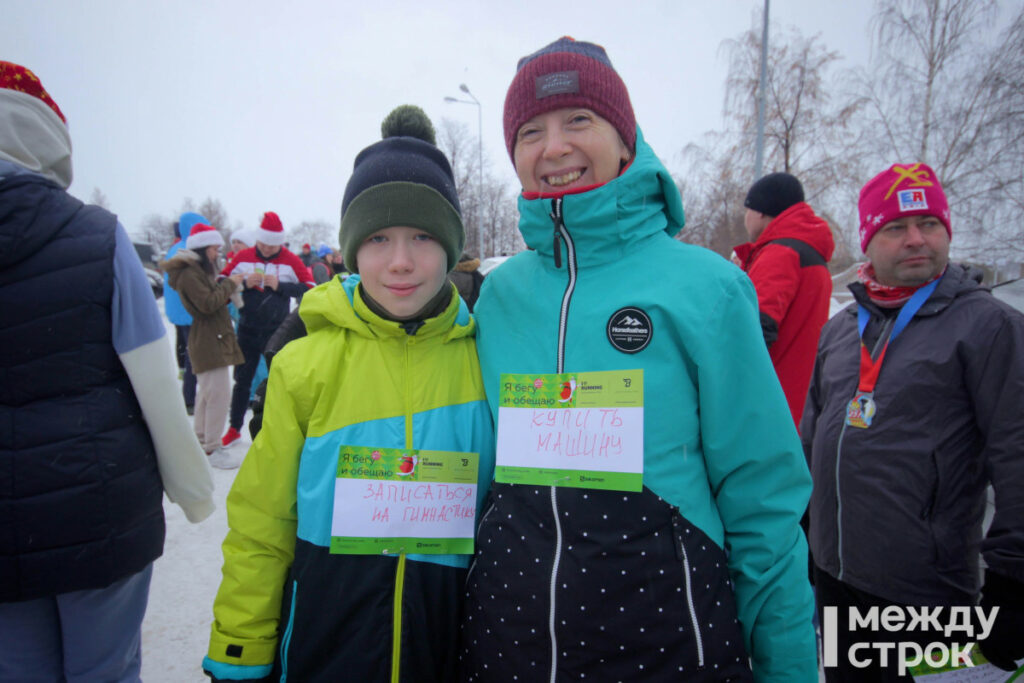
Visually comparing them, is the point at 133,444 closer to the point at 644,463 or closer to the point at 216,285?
the point at 644,463

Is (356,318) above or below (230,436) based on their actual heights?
above

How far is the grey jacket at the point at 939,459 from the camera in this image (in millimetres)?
1534

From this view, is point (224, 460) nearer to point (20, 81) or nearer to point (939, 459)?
point (20, 81)

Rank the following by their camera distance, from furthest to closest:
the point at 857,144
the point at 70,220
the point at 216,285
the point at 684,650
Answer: the point at 857,144, the point at 216,285, the point at 70,220, the point at 684,650

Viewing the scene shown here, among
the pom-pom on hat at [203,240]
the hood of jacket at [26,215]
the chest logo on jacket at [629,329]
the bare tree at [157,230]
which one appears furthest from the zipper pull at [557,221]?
the bare tree at [157,230]

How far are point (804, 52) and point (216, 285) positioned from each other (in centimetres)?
1866

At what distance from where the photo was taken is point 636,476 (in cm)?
107

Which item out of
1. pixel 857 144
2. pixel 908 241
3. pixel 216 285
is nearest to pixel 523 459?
pixel 908 241

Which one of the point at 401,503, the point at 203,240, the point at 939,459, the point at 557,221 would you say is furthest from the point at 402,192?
the point at 203,240

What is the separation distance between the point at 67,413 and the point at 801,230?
341cm

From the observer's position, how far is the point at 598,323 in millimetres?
1147

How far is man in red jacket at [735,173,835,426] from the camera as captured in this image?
283 cm

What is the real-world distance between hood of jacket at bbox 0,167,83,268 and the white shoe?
11.7 feet

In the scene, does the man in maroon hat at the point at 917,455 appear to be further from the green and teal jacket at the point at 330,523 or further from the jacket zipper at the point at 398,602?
the jacket zipper at the point at 398,602
